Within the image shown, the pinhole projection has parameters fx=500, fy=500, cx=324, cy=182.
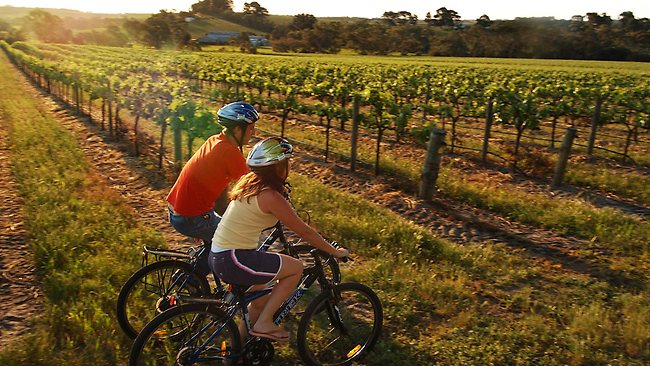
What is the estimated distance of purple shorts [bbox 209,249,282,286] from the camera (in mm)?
3598

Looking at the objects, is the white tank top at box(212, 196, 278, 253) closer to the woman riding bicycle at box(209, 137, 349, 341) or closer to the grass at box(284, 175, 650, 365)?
the woman riding bicycle at box(209, 137, 349, 341)

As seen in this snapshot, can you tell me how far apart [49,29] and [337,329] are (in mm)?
134330

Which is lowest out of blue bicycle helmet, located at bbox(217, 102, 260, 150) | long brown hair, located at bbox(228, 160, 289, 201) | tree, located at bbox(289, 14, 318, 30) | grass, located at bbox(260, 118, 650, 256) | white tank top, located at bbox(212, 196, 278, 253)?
grass, located at bbox(260, 118, 650, 256)

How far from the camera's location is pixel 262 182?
11.4 feet

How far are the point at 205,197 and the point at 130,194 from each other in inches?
241

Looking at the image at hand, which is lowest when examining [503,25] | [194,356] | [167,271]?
[194,356]

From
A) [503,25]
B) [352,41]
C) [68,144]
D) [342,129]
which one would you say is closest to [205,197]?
[68,144]

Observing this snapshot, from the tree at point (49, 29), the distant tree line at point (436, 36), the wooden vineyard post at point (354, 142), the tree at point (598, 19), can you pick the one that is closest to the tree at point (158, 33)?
the distant tree line at point (436, 36)

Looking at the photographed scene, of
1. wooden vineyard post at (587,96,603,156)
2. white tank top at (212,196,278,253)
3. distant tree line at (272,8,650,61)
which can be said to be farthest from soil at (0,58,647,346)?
distant tree line at (272,8,650,61)

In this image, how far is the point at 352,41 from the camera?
9769 centimetres

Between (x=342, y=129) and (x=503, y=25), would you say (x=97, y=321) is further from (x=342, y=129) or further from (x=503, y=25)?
(x=503, y=25)

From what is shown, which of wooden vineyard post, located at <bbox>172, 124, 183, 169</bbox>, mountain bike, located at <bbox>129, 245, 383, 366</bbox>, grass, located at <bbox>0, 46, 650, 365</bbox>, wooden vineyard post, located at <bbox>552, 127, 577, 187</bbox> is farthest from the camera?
wooden vineyard post, located at <bbox>172, 124, 183, 169</bbox>

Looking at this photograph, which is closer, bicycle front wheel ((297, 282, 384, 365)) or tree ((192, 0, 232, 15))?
bicycle front wheel ((297, 282, 384, 365))

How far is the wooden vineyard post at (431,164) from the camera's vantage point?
9.34 m
